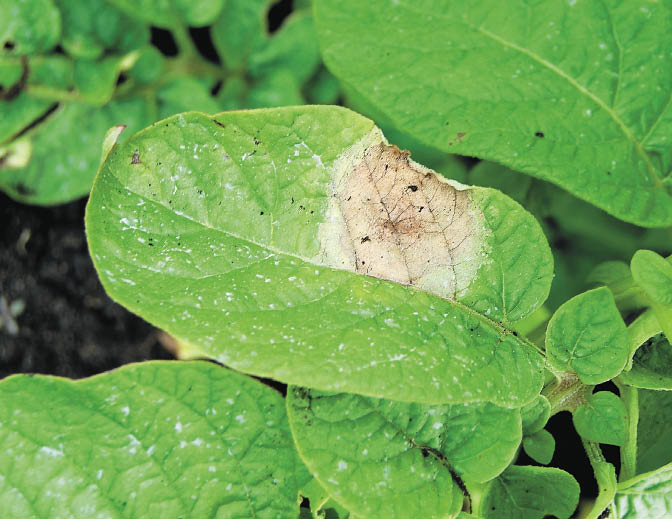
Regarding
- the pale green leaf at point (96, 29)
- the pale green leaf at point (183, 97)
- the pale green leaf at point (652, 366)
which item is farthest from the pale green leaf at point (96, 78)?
the pale green leaf at point (652, 366)

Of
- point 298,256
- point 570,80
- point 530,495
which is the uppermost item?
point 570,80

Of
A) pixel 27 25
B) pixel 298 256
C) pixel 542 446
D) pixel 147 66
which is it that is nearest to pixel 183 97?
pixel 147 66

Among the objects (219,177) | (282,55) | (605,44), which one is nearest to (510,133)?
(605,44)

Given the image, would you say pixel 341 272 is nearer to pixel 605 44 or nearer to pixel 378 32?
pixel 378 32

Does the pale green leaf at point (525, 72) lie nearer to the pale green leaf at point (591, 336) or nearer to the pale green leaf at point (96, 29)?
the pale green leaf at point (591, 336)

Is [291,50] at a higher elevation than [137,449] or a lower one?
higher

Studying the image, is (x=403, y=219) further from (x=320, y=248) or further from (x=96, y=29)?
(x=96, y=29)
